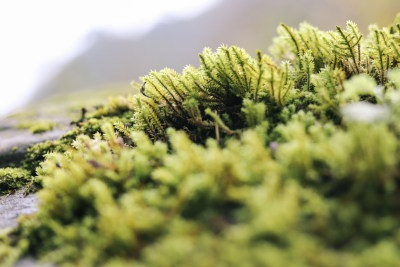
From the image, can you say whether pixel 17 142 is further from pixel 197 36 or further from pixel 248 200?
pixel 197 36

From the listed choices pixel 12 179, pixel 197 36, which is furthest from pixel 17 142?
pixel 197 36

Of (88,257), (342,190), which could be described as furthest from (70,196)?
(342,190)

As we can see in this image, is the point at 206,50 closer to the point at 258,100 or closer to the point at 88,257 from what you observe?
the point at 258,100

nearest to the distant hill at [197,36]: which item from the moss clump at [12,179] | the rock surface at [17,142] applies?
the rock surface at [17,142]

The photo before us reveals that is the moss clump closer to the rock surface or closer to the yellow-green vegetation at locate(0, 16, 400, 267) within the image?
the rock surface

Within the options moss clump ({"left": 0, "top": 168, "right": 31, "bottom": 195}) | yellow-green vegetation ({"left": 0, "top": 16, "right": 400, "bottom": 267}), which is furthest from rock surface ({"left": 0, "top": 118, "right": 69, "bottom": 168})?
yellow-green vegetation ({"left": 0, "top": 16, "right": 400, "bottom": 267})

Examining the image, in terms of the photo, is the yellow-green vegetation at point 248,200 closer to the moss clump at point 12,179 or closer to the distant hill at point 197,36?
the moss clump at point 12,179
